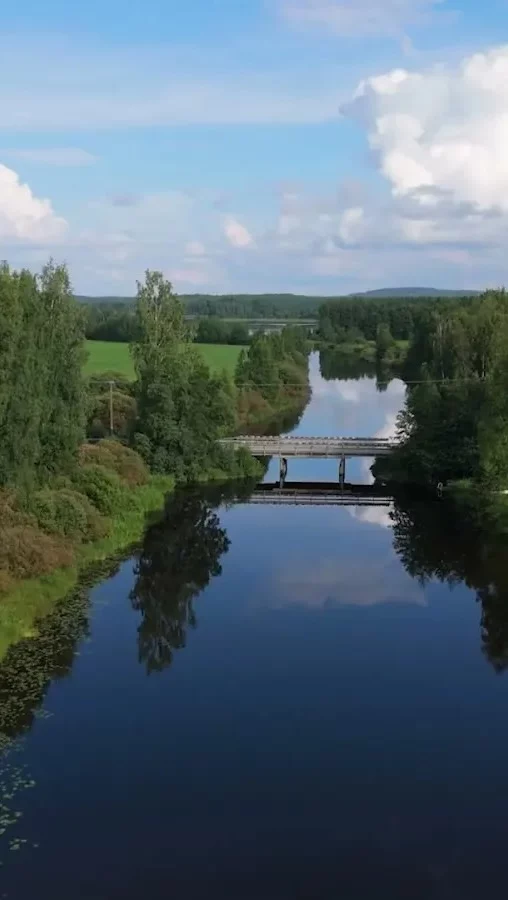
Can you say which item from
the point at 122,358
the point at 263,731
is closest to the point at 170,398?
the point at 263,731

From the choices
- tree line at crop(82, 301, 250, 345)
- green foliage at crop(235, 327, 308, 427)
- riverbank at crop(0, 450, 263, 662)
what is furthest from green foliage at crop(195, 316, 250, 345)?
riverbank at crop(0, 450, 263, 662)

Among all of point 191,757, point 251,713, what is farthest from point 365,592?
point 191,757

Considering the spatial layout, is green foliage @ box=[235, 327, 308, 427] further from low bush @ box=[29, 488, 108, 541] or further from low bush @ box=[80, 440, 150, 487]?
low bush @ box=[29, 488, 108, 541]

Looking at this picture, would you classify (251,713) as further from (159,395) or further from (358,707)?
(159,395)

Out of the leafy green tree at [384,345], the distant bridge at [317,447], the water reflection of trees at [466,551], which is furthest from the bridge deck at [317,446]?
the leafy green tree at [384,345]

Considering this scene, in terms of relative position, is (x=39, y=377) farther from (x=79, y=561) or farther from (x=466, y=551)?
(x=466, y=551)
